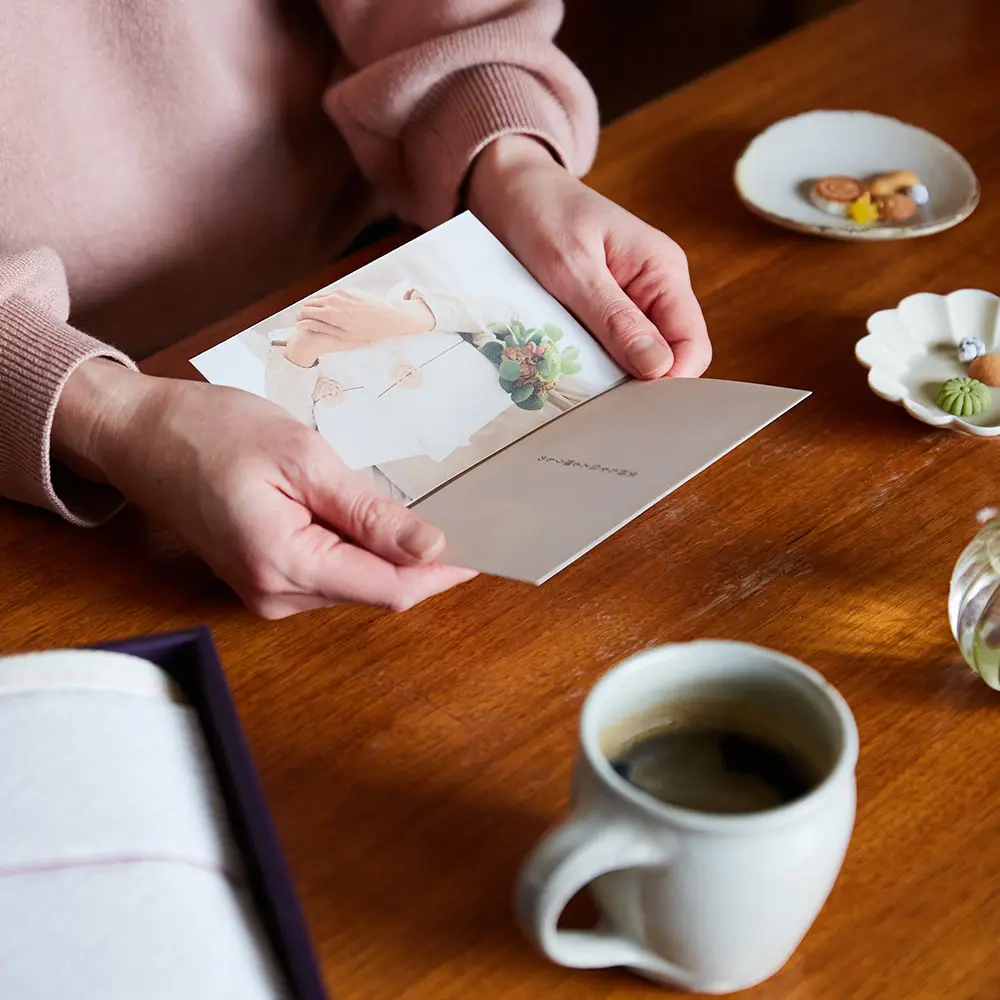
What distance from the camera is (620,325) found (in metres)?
0.72

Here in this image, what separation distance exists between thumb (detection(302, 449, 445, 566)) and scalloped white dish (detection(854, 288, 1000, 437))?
1.00 feet

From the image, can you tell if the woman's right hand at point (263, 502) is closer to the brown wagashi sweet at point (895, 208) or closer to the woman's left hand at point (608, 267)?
the woman's left hand at point (608, 267)

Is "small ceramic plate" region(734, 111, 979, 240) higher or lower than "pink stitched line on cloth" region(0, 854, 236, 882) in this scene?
lower

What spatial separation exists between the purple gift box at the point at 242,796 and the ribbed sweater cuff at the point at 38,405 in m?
0.21

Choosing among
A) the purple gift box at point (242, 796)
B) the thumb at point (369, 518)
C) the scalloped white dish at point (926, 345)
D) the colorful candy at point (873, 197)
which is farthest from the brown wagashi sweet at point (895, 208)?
the purple gift box at point (242, 796)

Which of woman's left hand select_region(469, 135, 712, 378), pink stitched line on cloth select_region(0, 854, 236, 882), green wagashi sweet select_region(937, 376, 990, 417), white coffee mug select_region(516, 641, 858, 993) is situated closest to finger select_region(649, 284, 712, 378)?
woman's left hand select_region(469, 135, 712, 378)

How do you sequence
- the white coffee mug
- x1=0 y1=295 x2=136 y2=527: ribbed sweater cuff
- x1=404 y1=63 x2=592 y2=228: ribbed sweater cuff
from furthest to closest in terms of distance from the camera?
1. x1=404 y1=63 x2=592 y2=228: ribbed sweater cuff
2. x1=0 y1=295 x2=136 y2=527: ribbed sweater cuff
3. the white coffee mug

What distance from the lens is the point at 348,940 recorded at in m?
0.47

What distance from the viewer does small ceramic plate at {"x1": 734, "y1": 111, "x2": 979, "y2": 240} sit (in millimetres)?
865

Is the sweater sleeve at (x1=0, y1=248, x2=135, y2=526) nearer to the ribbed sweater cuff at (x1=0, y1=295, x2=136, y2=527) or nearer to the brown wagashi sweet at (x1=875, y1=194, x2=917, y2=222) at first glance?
the ribbed sweater cuff at (x1=0, y1=295, x2=136, y2=527)

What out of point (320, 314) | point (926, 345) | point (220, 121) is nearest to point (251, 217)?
point (220, 121)

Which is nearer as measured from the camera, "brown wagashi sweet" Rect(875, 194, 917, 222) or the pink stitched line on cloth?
the pink stitched line on cloth

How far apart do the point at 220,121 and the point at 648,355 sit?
447 mm

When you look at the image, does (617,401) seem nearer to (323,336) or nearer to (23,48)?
(323,336)
